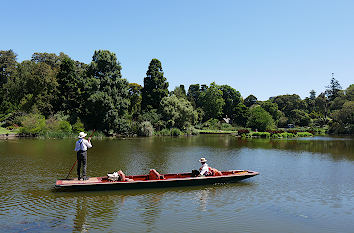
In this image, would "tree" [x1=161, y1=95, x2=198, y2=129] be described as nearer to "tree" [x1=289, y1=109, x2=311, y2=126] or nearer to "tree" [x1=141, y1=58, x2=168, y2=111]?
"tree" [x1=141, y1=58, x2=168, y2=111]

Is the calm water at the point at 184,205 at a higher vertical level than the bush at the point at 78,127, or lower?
lower

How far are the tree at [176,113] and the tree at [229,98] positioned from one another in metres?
29.2

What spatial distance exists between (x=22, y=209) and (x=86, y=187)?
277 centimetres

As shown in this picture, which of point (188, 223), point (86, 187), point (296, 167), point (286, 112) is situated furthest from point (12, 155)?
point (286, 112)

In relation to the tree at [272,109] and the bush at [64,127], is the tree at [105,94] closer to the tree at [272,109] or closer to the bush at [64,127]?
the bush at [64,127]

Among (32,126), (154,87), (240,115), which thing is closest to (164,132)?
(154,87)

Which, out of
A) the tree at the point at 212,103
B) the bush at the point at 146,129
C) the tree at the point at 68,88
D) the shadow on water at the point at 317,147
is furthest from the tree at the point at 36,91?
the tree at the point at 212,103

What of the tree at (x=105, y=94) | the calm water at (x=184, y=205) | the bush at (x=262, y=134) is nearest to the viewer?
the calm water at (x=184, y=205)

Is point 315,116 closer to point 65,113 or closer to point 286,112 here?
point 286,112

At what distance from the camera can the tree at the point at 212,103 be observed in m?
78.0

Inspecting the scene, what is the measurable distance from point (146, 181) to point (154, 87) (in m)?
45.6

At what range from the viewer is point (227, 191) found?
543 inches

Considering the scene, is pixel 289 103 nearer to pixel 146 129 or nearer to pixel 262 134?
pixel 262 134

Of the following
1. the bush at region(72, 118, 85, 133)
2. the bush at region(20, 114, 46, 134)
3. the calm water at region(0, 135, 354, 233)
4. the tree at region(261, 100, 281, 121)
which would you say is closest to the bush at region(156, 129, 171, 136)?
the bush at region(72, 118, 85, 133)
